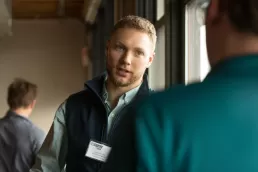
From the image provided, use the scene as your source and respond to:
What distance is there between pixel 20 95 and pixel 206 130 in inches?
124

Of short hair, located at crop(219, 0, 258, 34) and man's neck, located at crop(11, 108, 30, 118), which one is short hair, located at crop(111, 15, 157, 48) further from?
man's neck, located at crop(11, 108, 30, 118)

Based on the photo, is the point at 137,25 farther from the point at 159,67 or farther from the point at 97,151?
the point at 159,67

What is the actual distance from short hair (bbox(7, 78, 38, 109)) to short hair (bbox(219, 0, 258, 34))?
306cm

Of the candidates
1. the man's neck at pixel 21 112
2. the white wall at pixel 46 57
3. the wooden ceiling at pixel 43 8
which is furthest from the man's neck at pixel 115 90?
the white wall at pixel 46 57

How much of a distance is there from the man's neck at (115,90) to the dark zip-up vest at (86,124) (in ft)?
0.09

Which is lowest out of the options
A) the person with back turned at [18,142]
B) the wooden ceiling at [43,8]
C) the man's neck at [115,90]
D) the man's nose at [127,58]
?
the person with back turned at [18,142]

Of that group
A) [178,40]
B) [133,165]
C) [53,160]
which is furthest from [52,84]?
[133,165]

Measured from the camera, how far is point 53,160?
5.88ft

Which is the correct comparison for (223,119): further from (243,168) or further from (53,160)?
(53,160)

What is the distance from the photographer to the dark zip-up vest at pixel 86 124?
1750mm

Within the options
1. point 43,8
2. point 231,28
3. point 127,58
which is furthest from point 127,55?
point 43,8

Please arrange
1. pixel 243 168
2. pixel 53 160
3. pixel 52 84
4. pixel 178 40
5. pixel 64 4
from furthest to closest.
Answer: pixel 52 84 < pixel 64 4 < pixel 178 40 < pixel 53 160 < pixel 243 168

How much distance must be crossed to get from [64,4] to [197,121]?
688cm

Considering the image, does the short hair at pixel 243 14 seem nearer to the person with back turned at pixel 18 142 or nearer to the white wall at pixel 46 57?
the person with back turned at pixel 18 142
